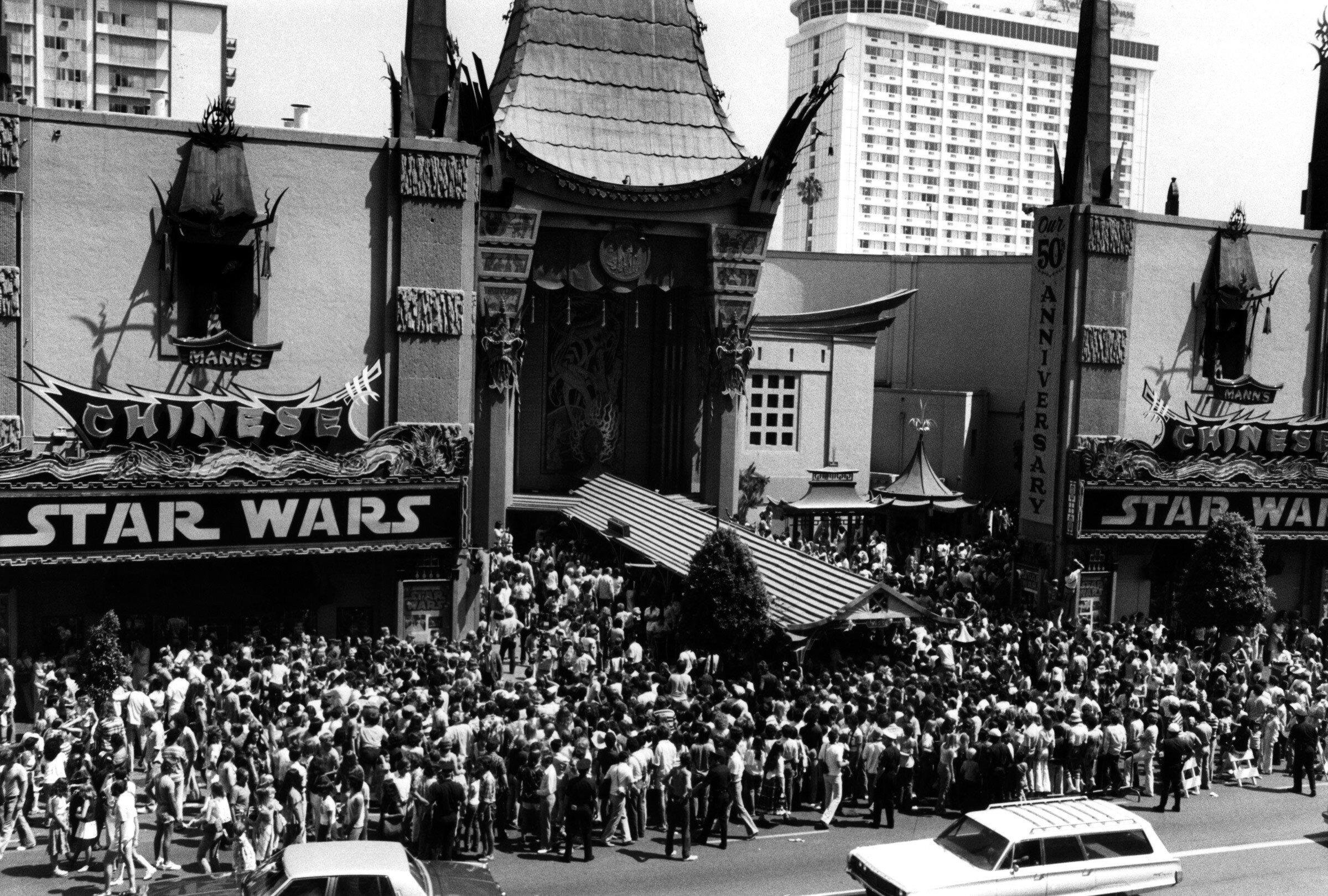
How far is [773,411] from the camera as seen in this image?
5347 cm

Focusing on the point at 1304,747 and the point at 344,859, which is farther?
the point at 1304,747

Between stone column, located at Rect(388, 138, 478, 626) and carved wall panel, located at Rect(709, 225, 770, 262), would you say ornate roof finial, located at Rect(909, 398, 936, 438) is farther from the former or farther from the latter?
stone column, located at Rect(388, 138, 478, 626)

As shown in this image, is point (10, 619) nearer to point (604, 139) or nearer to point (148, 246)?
point (148, 246)

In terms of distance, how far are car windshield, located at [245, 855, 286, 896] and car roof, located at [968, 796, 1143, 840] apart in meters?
8.98

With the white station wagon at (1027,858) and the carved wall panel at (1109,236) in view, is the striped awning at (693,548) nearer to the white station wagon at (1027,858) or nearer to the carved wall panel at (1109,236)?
the white station wagon at (1027,858)

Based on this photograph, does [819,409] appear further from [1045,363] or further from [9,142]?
[9,142]

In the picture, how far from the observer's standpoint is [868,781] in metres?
24.8

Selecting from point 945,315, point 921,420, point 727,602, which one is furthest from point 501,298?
point 945,315

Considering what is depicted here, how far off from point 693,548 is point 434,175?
10.8 meters

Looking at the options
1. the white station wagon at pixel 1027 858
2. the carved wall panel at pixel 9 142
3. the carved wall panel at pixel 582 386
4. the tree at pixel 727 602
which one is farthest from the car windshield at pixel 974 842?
the carved wall panel at pixel 582 386

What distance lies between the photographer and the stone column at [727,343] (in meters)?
48.0

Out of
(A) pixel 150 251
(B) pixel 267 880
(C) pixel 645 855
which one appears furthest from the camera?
(A) pixel 150 251

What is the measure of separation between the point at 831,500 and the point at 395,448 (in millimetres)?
17261

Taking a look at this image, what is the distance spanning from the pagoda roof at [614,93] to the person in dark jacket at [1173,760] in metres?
26.5
